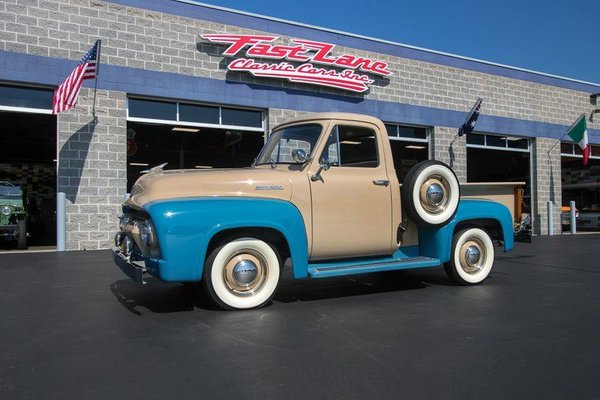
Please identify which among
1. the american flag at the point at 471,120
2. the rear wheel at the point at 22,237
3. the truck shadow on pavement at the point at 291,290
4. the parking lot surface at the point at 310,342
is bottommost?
the parking lot surface at the point at 310,342

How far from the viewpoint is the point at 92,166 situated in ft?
37.8

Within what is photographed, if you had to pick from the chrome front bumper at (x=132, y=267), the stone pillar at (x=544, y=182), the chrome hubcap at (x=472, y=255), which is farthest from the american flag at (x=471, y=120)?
the chrome front bumper at (x=132, y=267)

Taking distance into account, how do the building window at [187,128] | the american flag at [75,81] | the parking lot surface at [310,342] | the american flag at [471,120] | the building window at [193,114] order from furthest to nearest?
the american flag at [471,120], the building window at [187,128], the building window at [193,114], the american flag at [75,81], the parking lot surface at [310,342]

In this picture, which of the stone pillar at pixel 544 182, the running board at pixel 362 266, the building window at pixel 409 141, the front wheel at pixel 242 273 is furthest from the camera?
the stone pillar at pixel 544 182

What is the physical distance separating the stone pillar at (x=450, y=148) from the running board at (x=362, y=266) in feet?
37.7

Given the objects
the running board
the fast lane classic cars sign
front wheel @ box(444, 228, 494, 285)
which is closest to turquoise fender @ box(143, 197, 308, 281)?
the running board

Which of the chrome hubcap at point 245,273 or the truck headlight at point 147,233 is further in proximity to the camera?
the chrome hubcap at point 245,273

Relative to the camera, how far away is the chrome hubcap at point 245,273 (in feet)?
16.3

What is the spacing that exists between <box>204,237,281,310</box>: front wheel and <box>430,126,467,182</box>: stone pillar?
1283cm

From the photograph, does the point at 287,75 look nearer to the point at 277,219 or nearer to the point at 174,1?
the point at 174,1

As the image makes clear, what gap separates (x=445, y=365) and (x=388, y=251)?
257 cm

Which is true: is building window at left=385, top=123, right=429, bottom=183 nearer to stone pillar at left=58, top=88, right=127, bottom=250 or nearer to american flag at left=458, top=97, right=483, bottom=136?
american flag at left=458, top=97, right=483, bottom=136

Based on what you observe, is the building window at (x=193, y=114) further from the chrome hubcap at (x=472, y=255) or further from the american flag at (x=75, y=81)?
the chrome hubcap at (x=472, y=255)

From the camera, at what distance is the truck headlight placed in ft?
15.4
